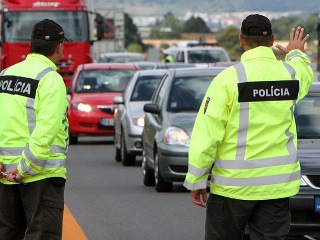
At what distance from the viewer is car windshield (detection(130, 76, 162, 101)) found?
2211cm

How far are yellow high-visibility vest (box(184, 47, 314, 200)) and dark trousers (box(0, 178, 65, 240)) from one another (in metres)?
0.93

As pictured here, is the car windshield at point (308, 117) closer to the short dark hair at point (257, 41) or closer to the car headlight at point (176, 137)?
the car headlight at point (176, 137)

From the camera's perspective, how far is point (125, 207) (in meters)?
14.8

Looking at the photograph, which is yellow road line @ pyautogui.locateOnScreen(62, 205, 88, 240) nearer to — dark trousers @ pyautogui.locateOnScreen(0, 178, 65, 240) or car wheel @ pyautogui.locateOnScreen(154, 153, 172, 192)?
car wheel @ pyautogui.locateOnScreen(154, 153, 172, 192)

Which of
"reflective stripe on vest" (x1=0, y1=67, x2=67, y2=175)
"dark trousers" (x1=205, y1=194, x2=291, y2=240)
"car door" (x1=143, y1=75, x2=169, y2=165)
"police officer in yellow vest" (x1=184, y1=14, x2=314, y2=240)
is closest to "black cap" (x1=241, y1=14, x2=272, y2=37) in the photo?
"police officer in yellow vest" (x1=184, y1=14, x2=314, y2=240)

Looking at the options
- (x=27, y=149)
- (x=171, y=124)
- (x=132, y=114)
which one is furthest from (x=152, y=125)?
(x=27, y=149)

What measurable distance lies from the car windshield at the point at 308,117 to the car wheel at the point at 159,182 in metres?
3.79

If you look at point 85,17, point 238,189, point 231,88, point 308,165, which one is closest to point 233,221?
point 238,189

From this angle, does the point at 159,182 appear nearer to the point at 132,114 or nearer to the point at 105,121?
the point at 132,114

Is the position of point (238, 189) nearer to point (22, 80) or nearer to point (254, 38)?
point (254, 38)

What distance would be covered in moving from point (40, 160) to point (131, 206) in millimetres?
7197

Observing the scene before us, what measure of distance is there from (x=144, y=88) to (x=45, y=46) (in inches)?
571

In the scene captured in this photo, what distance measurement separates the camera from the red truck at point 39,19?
36.1m

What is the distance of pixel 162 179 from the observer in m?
16.2
